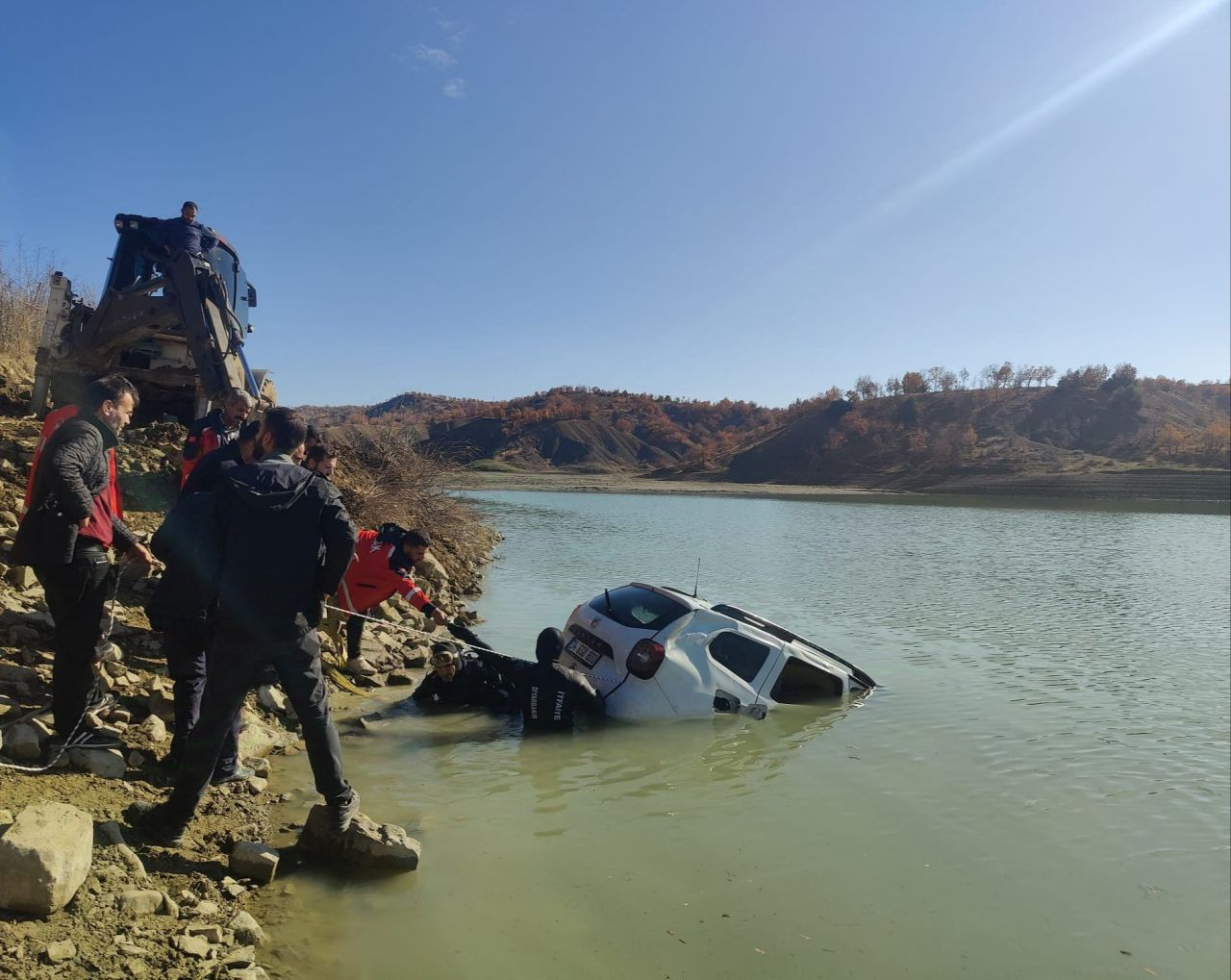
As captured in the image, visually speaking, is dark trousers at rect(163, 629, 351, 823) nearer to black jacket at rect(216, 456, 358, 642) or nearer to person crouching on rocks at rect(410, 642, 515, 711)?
black jacket at rect(216, 456, 358, 642)

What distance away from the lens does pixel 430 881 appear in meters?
4.06

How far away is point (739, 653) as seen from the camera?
7.37 metres

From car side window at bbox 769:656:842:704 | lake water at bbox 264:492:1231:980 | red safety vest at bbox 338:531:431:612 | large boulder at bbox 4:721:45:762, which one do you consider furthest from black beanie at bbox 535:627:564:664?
large boulder at bbox 4:721:45:762

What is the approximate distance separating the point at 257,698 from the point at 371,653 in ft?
6.81

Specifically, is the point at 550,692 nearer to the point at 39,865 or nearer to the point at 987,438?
the point at 39,865

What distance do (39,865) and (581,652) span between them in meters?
4.74

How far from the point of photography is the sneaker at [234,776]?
4578 millimetres

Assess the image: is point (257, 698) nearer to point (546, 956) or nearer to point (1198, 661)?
point (546, 956)

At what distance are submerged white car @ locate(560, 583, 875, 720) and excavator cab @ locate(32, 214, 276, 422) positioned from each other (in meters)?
5.55

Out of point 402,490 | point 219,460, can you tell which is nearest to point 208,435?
point 219,460

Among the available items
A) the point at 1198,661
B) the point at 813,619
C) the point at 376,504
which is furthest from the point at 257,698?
the point at 1198,661

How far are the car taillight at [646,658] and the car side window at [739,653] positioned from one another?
0.60 metres

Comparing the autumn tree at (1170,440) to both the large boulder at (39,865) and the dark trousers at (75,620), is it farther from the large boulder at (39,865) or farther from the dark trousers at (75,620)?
the large boulder at (39,865)

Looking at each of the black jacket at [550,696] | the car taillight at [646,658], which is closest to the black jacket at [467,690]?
the black jacket at [550,696]
